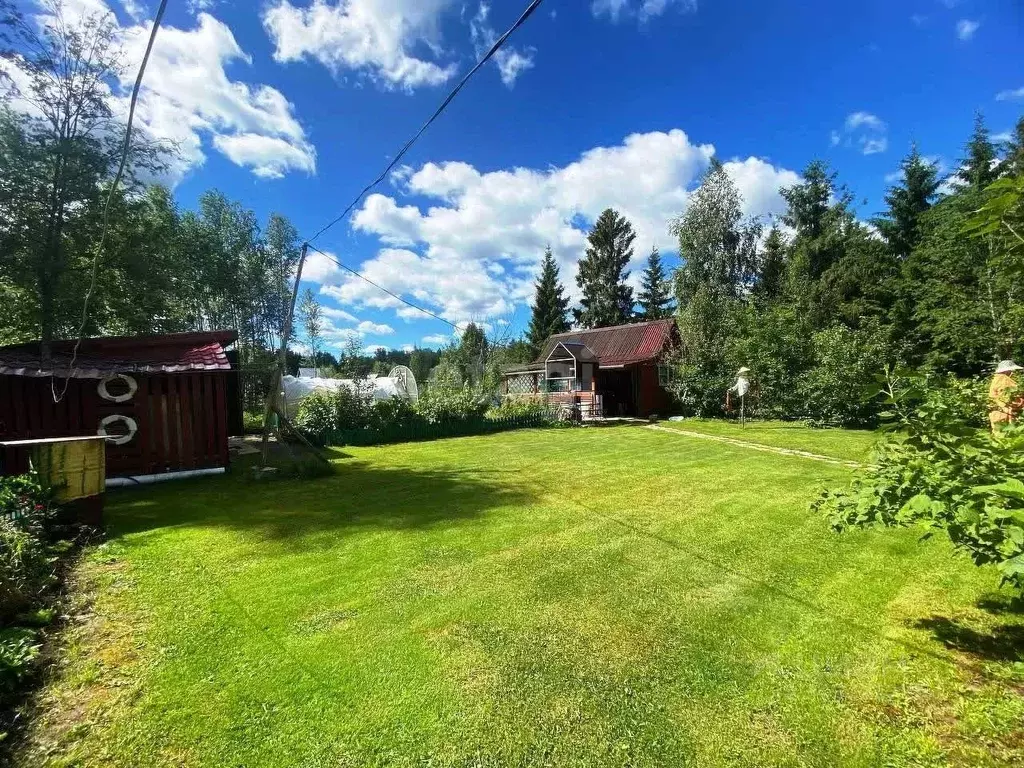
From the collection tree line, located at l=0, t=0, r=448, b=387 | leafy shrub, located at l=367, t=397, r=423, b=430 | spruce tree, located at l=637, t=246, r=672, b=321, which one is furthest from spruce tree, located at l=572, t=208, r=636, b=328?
tree line, located at l=0, t=0, r=448, b=387

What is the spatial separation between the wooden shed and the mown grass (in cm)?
1271

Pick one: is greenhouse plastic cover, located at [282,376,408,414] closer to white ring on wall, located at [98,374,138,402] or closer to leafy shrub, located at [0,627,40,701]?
white ring on wall, located at [98,374,138,402]

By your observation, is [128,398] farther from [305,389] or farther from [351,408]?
[305,389]

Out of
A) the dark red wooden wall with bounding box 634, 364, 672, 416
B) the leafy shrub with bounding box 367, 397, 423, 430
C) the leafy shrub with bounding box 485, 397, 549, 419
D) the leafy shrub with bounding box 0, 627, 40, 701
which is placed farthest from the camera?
the dark red wooden wall with bounding box 634, 364, 672, 416

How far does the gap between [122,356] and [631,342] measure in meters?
21.1

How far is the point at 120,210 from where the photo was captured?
36.8 ft

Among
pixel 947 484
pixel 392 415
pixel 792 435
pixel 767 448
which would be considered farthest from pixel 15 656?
pixel 792 435

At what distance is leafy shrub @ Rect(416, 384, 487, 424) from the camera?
50.7 feet

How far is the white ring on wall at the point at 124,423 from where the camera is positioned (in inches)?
313

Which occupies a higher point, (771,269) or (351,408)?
(771,269)

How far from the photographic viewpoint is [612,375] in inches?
949

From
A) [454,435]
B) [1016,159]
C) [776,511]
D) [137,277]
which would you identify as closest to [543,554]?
[776,511]

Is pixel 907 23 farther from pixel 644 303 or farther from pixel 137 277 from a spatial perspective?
pixel 644 303

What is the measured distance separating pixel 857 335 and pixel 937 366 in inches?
198
